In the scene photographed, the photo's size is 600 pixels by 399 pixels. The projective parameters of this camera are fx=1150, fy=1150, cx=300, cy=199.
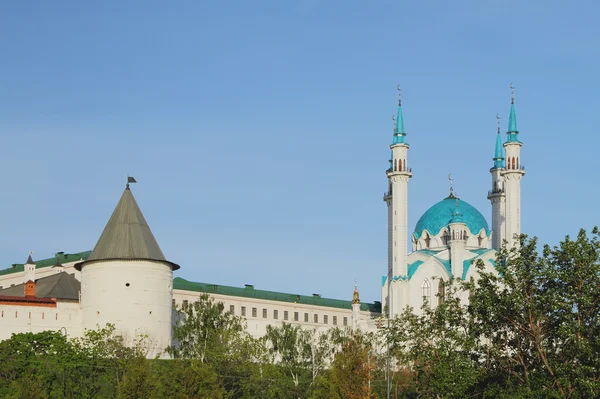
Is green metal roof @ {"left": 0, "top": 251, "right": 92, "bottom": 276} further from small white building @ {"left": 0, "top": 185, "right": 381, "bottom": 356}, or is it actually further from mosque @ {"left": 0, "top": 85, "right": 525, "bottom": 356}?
small white building @ {"left": 0, "top": 185, "right": 381, "bottom": 356}

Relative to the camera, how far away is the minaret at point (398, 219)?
7206 cm

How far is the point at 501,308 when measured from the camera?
34.8 m

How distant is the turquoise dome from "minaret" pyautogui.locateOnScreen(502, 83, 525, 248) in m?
2.73

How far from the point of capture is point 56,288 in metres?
58.9

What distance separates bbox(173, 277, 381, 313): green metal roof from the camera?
254 ft

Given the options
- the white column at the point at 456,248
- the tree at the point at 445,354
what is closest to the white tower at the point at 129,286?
the tree at the point at 445,354

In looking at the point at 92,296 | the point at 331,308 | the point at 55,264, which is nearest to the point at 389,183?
the point at 331,308

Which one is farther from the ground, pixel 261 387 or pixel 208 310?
pixel 208 310

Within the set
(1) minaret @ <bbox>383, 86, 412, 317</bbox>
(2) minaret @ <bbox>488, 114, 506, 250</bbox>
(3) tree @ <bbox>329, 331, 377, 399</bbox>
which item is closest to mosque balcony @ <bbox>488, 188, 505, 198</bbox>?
(2) minaret @ <bbox>488, 114, 506, 250</bbox>

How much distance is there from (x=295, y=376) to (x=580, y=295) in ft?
83.3

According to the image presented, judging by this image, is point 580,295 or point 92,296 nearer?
point 580,295

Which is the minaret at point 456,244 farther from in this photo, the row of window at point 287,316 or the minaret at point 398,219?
the row of window at point 287,316

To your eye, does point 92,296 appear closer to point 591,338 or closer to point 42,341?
point 42,341

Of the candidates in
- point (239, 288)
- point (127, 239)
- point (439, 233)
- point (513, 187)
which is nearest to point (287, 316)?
point (239, 288)
